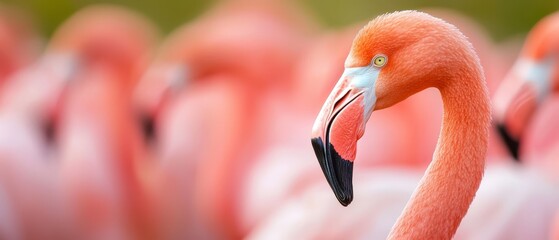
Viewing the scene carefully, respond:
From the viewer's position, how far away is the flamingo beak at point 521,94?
383 centimetres

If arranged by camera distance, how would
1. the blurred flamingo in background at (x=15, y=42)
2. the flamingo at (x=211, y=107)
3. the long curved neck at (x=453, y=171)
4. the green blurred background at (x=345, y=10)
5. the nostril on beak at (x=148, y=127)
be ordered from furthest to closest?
the green blurred background at (x=345, y=10) → the blurred flamingo in background at (x=15, y=42) → the nostril on beak at (x=148, y=127) → the flamingo at (x=211, y=107) → the long curved neck at (x=453, y=171)

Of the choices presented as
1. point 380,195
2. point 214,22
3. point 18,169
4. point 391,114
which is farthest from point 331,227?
point 214,22

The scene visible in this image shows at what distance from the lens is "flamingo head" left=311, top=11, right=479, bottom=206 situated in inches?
80.3

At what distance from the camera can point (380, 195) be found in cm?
346

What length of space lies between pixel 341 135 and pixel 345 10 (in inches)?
236

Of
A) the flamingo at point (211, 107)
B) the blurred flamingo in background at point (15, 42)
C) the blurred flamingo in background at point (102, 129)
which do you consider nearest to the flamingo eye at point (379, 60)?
the flamingo at point (211, 107)

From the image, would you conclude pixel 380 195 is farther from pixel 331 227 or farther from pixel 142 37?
pixel 142 37

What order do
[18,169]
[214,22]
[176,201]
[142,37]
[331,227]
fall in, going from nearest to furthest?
[331,227] → [18,169] → [176,201] → [142,37] → [214,22]

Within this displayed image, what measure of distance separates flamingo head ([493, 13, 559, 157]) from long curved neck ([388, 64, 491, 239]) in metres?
1.79

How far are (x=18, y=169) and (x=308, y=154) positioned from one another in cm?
137

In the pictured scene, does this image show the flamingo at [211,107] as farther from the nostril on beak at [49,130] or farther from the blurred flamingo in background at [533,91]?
the blurred flamingo in background at [533,91]

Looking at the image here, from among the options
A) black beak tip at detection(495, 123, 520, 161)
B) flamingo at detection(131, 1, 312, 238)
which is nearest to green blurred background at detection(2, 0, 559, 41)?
flamingo at detection(131, 1, 312, 238)

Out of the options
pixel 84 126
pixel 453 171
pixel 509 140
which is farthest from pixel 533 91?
pixel 84 126

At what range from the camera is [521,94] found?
3871mm
